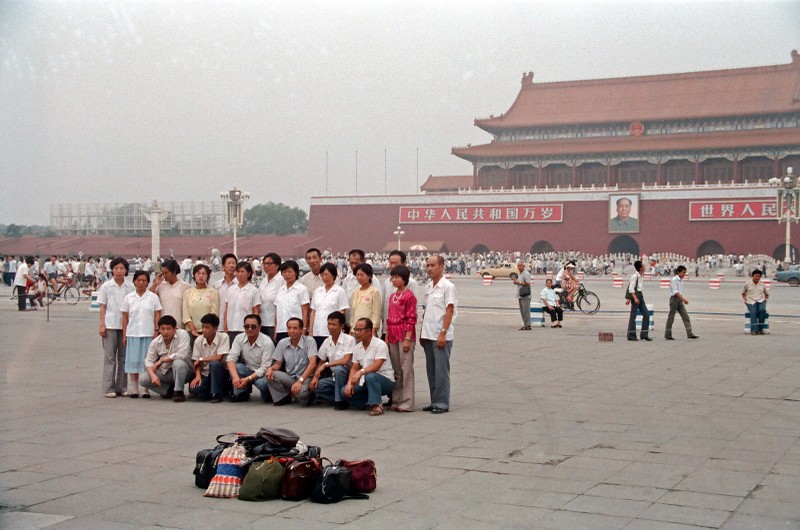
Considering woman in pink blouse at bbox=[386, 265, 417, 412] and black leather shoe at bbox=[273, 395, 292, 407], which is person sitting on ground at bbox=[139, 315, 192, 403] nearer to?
black leather shoe at bbox=[273, 395, 292, 407]

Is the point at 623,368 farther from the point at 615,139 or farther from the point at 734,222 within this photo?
the point at 615,139

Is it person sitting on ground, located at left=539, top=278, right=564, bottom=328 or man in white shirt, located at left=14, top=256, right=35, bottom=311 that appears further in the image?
man in white shirt, located at left=14, top=256, right=35, bottom=311

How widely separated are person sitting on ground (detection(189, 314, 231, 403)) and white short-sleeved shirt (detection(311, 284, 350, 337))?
0.72 m

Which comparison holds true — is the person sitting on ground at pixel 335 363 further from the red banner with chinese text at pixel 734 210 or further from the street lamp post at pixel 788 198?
the red banner with chinese text at pixel 734 210

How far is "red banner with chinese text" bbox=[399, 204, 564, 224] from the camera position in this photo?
4294 cm

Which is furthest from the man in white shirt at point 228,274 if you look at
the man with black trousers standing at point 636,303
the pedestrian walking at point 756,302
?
the pedestrian walking at point 756,302

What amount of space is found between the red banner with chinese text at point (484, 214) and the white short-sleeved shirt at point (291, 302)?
36.2m

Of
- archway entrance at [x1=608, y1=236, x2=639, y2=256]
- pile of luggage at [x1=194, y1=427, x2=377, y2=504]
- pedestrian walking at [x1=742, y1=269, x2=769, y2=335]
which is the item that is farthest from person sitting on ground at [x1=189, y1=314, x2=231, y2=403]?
archway entrance at [x1=608, y1=236, x2=639, y2=256]

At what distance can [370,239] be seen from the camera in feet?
153

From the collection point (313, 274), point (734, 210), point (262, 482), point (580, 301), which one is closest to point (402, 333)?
point (313, 274)

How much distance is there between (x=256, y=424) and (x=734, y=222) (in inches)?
1447

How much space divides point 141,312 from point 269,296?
3.43 ft

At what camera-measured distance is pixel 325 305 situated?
719 cm

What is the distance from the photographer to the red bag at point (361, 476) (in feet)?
14.0
